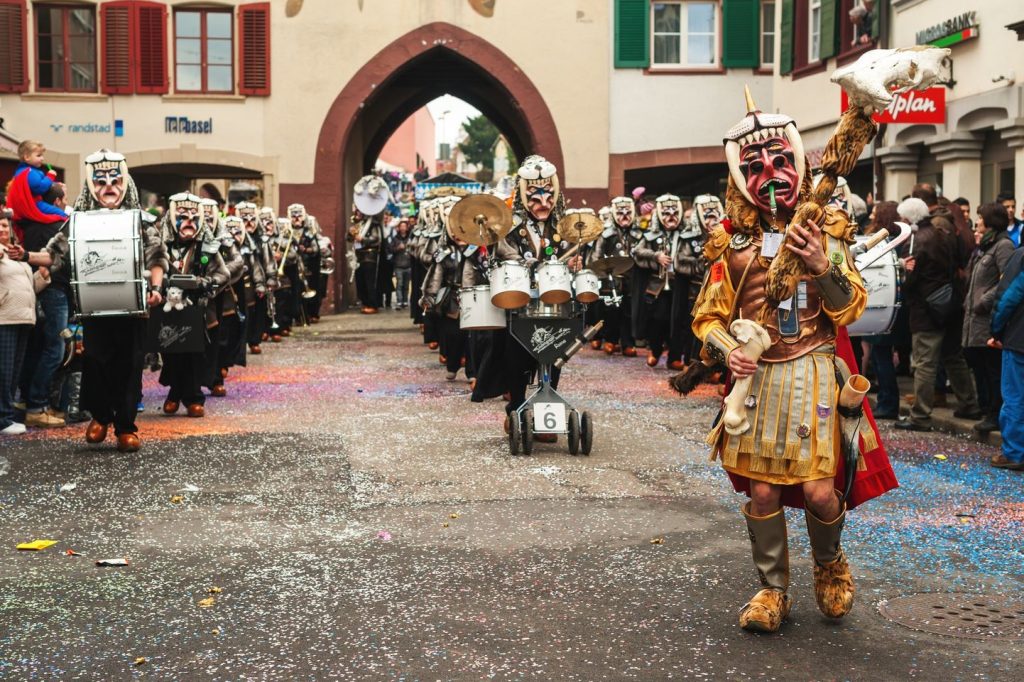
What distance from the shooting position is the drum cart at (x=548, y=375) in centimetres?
1075

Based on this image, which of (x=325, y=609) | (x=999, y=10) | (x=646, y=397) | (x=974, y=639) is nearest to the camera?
(x=974, y=639)

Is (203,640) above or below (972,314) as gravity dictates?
below

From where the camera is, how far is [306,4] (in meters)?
31.5

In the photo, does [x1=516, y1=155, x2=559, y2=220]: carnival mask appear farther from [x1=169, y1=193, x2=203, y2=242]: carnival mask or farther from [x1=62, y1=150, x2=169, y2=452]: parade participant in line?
[x1=169, y1=193, x2=203, y2=242]: carnival mask

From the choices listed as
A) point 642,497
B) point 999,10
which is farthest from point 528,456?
point 999,10

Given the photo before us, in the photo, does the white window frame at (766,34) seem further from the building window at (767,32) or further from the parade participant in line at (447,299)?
the parade participant in line at (447,299)

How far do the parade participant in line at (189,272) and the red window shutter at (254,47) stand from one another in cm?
1796

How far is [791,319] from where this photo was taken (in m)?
6.00

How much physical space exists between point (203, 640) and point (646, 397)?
9471 millimetres

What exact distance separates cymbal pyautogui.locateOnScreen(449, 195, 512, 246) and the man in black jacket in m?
3.48

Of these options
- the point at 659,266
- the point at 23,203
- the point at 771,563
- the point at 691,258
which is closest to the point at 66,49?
the point at 659,266

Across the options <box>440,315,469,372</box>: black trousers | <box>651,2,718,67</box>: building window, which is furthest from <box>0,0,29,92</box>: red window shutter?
<box>440,315,469,372</box>: black trousers

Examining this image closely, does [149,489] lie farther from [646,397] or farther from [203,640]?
[646,397]

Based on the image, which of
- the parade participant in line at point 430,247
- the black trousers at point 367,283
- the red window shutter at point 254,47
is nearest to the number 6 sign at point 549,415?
the parade participant in line at point 430,247
